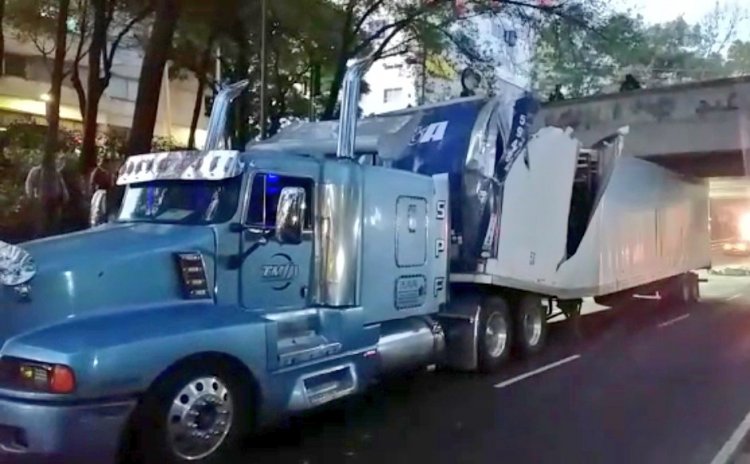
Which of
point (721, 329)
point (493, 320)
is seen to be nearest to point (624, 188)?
point (721, 329)

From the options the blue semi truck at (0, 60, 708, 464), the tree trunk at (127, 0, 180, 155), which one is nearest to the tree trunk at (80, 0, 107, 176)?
the tree trunk at (127, 0, 180, 155)

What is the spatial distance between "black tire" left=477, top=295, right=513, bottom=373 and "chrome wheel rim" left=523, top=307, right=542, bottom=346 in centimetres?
39

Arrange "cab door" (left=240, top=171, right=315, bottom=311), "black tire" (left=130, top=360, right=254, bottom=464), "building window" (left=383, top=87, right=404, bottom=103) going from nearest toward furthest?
A: "black tire" (left=130, top=360, right=254, bottom=464)
"cab door" (left=240, top=171, right=315, bottom=311)
"building window" (left=383, top=87, right=404, bottom=103)

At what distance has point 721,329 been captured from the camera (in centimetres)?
1488

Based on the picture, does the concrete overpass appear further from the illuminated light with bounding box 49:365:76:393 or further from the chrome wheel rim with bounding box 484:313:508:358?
the illuminated light with bounding box 49:365:76:393

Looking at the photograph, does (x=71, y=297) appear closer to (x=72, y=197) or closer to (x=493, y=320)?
(x=493, y=320)

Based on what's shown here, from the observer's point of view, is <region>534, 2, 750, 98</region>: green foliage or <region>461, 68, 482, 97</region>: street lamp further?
<region>534, 2, 750, 98</region>: green foliage

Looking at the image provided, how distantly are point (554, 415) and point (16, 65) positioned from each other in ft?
113

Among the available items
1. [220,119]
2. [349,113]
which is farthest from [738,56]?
[220,119]

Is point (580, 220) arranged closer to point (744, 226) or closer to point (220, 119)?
point (220, 119)

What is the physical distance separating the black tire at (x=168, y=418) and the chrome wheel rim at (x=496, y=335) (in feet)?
15.2

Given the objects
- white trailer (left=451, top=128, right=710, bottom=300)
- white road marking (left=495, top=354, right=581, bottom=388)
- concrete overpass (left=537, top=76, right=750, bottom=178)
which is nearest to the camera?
white road marking (left=495, top=354, right=581, bottom=388)

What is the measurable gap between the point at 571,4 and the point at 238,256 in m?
18.1

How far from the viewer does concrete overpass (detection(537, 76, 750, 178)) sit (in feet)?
73.8
